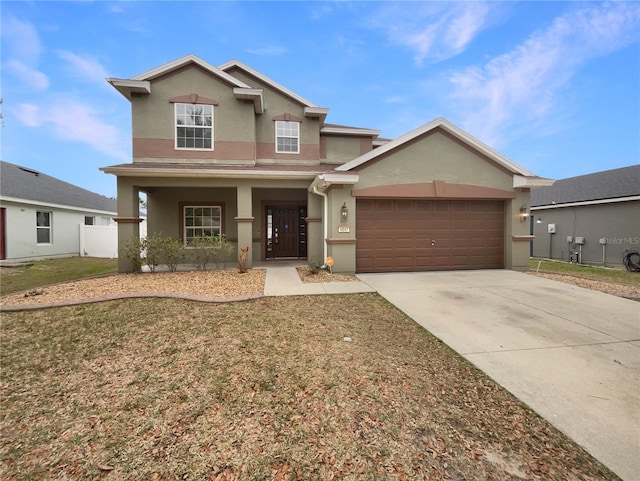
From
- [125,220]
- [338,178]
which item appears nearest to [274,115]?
[338,178]

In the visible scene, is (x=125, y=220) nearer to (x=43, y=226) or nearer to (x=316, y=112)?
(x=316, y=112)

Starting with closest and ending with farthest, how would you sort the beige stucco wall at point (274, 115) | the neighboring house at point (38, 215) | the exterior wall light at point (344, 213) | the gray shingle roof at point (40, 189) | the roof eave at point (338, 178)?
A: 1. the roof eave at point (338, 178)
2. the exterior wall light at point (344, 213)
3. the beige stucco wall at point (274, 115)
4. the neighboring house at point (38, 215)
5. the gray shingle roof at point (40, 189)

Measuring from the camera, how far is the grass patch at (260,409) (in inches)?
81.8

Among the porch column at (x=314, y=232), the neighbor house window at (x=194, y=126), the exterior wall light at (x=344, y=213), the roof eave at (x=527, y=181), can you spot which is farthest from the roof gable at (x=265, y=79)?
the roof eave at (x=527, y=181)

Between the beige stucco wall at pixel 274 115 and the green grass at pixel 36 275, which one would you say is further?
the beige stucco wall at pixel 274 115

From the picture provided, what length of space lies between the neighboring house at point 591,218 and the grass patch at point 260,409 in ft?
49.0

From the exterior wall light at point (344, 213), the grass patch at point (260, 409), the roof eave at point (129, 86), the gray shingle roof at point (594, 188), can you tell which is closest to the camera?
the grass patch at point (260, 409)

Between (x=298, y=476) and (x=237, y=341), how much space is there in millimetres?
2372

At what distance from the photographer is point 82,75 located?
42.8 feet

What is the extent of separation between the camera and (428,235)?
9359mm

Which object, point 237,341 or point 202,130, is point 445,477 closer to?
point 237,341

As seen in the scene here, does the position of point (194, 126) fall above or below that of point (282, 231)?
above

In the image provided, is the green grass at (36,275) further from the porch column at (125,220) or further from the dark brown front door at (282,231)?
the dark brown front door at (282,231)

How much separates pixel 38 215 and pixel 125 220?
9478mm
